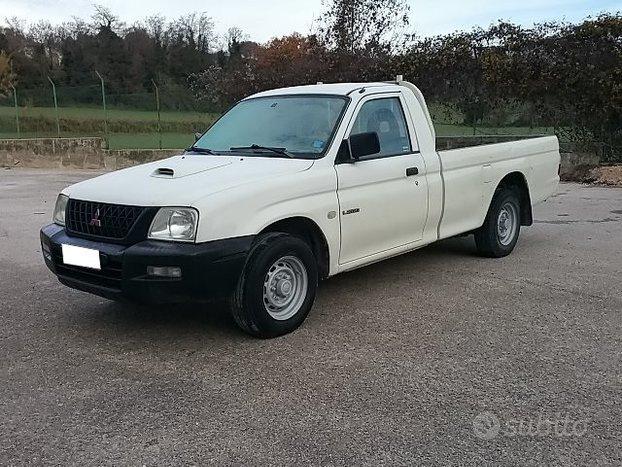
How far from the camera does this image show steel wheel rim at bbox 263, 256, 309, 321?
461 cm

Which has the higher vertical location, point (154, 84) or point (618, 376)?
point (154, 84)

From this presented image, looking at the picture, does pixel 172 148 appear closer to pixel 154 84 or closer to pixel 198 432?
pixel 154 84

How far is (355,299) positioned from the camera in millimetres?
5598

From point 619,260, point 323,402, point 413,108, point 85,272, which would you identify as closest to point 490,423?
point 323,402

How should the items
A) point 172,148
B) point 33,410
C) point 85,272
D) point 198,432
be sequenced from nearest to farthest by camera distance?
point 198,432 < point 33,410 < point 85,272 < point 172,148

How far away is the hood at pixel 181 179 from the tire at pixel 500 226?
2.77 meters

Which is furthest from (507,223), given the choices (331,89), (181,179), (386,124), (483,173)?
(181,179)

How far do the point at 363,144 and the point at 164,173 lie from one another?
5.08 ft

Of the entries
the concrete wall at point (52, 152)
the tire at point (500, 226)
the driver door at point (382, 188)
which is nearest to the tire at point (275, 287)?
the driver door at point (382, 188)

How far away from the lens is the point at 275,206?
4.54m

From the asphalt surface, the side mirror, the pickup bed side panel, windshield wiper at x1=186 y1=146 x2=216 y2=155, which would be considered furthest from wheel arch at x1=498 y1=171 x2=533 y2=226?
windshield wiper at x1=186 y1=146 x2=216 y2=155

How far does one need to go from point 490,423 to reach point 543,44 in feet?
44.5

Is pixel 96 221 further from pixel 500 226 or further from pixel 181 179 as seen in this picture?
pixel 500 226

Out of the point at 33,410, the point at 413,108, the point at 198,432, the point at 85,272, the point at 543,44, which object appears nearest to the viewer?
the point at 198,432
